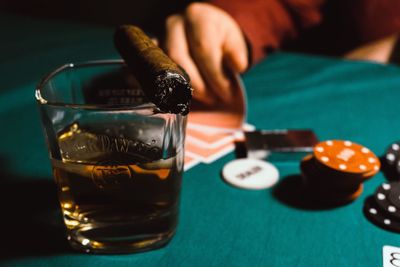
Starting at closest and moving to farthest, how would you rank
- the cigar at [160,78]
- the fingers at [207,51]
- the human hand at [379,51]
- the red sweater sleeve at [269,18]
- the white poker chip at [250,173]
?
the cigar at [160,78], the white poker chip at [250,173], the fingers at [207,51], the red sweater sleeve at [269,18], the human hand at [379,51]

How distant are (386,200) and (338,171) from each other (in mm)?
77

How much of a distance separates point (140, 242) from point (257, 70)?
616mm

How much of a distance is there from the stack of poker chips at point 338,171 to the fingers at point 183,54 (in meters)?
0.27

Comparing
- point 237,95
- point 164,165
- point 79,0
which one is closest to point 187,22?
point 237,95

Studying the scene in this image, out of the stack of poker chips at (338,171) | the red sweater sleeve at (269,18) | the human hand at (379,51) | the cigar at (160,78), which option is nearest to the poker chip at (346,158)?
the stack of poker chips at (338,171)

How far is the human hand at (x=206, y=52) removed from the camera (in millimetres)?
764

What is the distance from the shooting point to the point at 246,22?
3.16 ft

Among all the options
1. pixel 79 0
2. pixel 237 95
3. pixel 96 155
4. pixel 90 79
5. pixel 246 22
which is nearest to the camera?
pixel 96 155

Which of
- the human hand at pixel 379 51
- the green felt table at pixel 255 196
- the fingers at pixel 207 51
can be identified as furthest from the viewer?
the human hand at pixel 379 51

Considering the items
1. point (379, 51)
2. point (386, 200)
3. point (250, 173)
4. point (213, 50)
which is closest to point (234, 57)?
point (213, 50)

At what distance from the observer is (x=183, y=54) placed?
0.78m

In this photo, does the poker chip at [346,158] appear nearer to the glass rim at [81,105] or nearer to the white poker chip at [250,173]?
the white poker chip at [250,173]

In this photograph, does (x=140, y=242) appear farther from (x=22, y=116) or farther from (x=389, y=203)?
(x=22, y=116)

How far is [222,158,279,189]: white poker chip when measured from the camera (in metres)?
0.60
